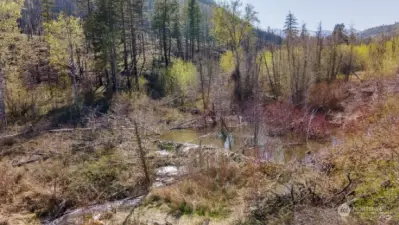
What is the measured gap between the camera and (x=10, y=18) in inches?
643

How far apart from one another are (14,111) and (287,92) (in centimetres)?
2180

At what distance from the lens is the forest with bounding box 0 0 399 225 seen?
726cm

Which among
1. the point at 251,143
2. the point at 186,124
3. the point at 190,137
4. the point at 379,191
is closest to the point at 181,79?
the point at 186,124

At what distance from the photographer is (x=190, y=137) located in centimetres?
1723

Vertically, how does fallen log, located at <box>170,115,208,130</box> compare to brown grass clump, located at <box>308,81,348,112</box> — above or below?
below

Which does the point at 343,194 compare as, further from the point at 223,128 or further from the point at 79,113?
the point at 79,113

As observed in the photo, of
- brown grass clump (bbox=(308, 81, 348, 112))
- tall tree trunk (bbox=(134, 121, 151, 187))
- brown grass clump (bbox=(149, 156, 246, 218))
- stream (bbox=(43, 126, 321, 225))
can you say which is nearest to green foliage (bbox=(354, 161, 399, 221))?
stream (bbox=(43, 126, 321, 225))

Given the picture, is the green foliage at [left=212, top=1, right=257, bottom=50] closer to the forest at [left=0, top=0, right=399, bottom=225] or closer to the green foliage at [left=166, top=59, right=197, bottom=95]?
the forest at [left=0, top=0, right=399, bottom=225]

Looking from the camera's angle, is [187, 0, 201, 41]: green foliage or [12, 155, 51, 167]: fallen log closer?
[12, 155, 51, 167]: fallen log

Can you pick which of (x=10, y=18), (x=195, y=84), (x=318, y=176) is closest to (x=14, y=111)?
(x=10, y=18)

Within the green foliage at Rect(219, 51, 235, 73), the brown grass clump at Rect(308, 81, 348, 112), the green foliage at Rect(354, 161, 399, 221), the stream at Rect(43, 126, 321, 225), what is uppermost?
the green foliage at Rect(219, 51, 235, 73)

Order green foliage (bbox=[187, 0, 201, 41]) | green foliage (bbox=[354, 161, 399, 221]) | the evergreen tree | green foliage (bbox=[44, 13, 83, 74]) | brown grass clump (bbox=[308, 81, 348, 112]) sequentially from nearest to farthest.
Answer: green foliage (bbox=[354, 161, 399, 221]) < green foliage (bbox=[44, 13, 83, 74]) < brown grass clump (bbox=[308, 81, 348, 112]) < the evergreen tree < green foliage (bbox=[187, 0, 201, 41])

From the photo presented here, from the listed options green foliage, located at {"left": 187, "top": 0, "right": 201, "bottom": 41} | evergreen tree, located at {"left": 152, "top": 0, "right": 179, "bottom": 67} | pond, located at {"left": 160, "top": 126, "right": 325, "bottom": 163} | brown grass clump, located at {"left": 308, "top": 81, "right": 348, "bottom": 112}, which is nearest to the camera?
pond, located at {"left": 160, "top": 126, "right": 325, "bottom": 163}

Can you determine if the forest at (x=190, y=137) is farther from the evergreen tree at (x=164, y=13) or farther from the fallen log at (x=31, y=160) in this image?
the evergreen tree at (x=164, y=13)
